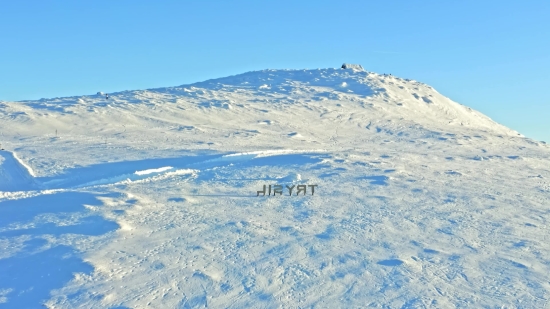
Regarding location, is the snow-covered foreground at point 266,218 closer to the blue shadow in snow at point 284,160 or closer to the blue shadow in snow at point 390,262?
the blue shadow in snow at point 390,262

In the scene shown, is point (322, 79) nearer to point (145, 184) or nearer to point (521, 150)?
point (521, 150)

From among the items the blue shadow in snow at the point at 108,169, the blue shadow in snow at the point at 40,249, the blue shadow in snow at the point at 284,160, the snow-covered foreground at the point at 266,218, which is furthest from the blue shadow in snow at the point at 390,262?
the blue shadow in snow at the point at 108,169

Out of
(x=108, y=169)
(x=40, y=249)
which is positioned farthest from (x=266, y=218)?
(x=108, y=169)

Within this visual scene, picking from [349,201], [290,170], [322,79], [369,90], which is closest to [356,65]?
[322,79]

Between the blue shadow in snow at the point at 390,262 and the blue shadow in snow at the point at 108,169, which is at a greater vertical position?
the blue shadow in snow at the point at 108,169

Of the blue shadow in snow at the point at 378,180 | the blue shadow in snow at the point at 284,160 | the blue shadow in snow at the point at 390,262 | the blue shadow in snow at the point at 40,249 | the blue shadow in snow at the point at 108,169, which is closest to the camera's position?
the blue shadow in snow at the point at 40,249

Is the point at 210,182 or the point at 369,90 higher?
the point at 369,90

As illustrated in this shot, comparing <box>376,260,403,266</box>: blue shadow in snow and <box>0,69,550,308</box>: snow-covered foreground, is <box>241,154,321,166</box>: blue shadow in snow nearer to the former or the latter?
<box>0,69,550,308</box>: snow-covered foreground

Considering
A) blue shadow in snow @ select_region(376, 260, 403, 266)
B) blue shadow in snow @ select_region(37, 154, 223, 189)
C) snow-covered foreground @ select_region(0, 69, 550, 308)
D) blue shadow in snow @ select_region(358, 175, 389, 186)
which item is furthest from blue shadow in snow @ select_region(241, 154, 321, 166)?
blue shadow in snow @ select_region(376, 260, 403, 266)

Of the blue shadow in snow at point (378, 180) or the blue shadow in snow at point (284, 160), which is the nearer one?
the blue shadow in snow at point (378, 180)
